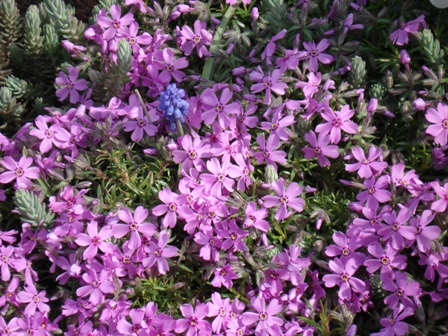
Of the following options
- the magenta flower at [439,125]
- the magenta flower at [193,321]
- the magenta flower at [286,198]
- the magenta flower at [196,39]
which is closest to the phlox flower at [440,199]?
the magenta flower at [439,125]

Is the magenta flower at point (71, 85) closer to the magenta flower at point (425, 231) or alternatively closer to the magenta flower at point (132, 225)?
the magenta flower at point (132, 225)

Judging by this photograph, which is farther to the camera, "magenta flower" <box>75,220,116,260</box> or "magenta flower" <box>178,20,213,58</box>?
"magenta flower" <box>178,20,213,58</box>

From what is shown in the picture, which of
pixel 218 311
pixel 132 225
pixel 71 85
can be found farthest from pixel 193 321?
pixel 71 85

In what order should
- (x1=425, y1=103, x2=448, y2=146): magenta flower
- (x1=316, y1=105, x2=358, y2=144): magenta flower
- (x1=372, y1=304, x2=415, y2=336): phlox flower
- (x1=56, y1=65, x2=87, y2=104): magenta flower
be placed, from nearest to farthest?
(x1=372, y1=304, x2=415, y2=336): phlox flower, (x1=425, y1=103, x2=448, y2=146): magenta flower, (x1=316, y1=105, x2=358, y2=144): magenta flower, (x1=56, y1=65, x2=87, y2=104): magenta flower

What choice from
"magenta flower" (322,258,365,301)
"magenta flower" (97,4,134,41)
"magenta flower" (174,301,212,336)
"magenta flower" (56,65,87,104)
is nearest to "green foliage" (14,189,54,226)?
"magenta flower" (56,65,87,104)

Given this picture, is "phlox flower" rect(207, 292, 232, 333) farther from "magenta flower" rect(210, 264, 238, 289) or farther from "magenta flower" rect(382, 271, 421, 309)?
"magenta flower" rect(382, 271, 421, 309)

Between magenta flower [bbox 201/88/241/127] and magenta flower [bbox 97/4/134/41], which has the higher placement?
magenta flower [bbox 97/4/134/41]

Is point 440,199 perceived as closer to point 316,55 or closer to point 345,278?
point 345,278
